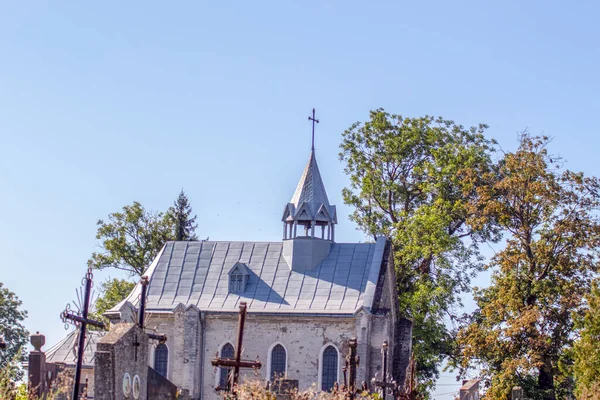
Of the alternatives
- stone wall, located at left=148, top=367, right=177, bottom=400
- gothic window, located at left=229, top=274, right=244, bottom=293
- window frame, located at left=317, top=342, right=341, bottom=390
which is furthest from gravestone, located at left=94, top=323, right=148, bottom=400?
gothic window, located at left=229, top=274, right=244, bottom=293

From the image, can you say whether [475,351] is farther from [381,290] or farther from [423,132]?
[423,132]

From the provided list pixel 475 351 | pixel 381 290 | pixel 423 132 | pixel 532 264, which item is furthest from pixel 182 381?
pixel 423 132

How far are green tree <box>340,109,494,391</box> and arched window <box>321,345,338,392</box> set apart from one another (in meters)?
5.67

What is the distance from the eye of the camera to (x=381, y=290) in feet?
118

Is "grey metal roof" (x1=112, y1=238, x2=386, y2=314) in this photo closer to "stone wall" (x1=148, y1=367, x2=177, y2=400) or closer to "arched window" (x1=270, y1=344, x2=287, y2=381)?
"arched window" (x1=270, y1=344, x2=287, y2=381)

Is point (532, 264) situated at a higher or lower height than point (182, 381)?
higher

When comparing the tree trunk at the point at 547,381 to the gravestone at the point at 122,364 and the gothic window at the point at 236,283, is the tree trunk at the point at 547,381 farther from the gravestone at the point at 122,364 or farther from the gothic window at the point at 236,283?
the gravestone at the point at 122,364

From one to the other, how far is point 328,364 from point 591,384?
9.88m

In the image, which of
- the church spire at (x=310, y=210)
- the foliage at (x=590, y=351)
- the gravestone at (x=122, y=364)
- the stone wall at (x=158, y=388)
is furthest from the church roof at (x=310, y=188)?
the gravestone at (x=122, y=364)

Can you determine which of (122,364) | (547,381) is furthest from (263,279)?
(122,364)

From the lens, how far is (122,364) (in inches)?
772

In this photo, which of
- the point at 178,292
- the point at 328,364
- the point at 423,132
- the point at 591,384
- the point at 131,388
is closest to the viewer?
the point at 131,388

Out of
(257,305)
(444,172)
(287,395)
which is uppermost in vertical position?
(444,172)

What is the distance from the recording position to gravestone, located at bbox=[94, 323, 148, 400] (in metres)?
19.2
